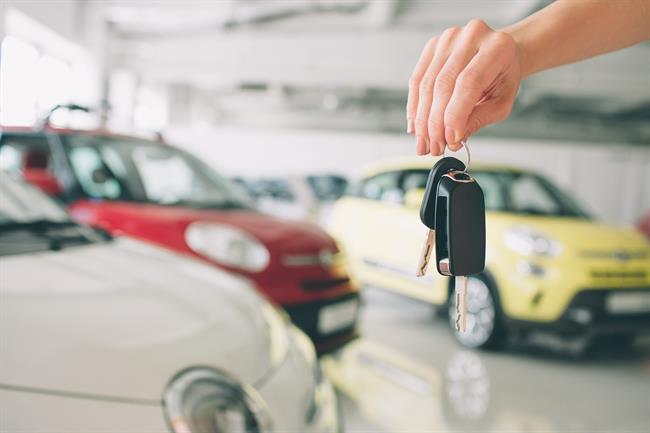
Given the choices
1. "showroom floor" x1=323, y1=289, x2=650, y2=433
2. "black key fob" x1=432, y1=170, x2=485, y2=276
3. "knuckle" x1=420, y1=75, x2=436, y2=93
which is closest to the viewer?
"black key fob" x1=432, y1=170, x2=485, y2=276

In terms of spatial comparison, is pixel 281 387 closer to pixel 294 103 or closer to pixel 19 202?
pixel 19 202

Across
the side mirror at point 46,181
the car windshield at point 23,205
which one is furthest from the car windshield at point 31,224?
the side mirror at point 46,181

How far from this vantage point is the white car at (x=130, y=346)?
2.76ft

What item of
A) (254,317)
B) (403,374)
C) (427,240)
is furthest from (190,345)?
(403,374)

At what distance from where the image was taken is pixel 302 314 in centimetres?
249

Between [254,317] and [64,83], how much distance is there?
743mm

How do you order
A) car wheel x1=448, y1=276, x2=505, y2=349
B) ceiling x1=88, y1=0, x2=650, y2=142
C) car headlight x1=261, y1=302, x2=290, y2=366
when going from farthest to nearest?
car wheel x1=448, y1=276, x2=505, y2=349 < car headlight x1=261, y1=302, x2=290, y2=366 < ceiling x1=88, y1=0, x2=650, y2=142

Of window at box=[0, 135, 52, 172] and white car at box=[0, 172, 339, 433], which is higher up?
window at box=[0, 135, 52, 172]

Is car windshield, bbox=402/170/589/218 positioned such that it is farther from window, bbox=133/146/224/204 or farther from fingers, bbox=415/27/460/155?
fingers, bbox=415/27/460/155

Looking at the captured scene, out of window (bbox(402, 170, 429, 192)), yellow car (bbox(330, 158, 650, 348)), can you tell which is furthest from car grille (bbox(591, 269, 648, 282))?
window (bbox(402, 170, 429, 192))

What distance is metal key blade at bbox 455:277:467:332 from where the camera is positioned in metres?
0.59

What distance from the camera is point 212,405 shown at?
972 millimetres

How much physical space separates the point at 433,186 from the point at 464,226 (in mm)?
65

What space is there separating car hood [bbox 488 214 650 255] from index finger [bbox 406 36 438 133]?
2.58 m
